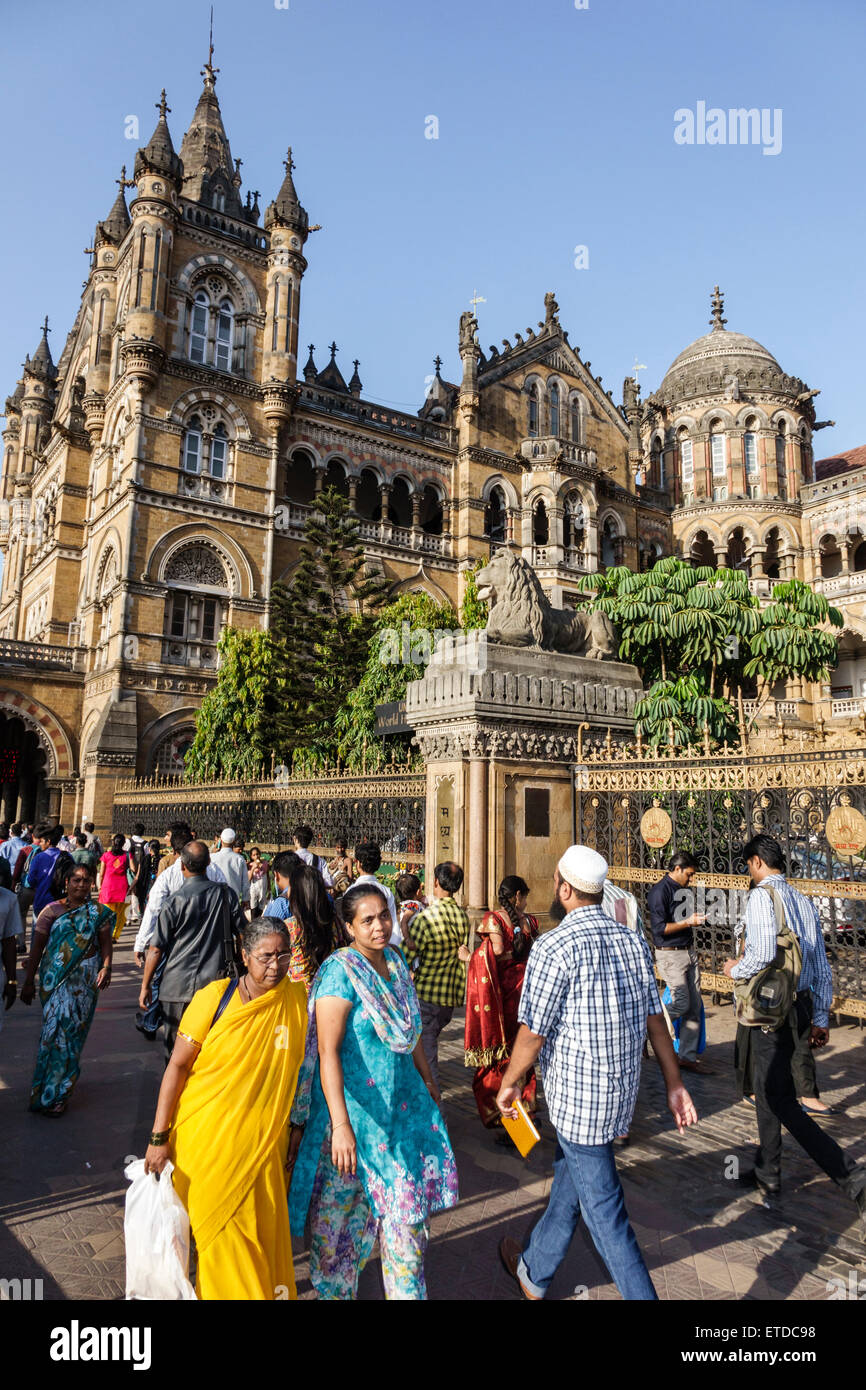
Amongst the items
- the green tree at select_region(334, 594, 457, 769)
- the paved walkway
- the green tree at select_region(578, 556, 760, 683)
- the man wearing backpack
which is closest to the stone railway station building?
the green tree at select_region(334, 594, 457, 769)

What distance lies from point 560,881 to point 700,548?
3383cm

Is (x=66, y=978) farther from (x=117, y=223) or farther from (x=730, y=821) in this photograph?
(x=117, y=223)

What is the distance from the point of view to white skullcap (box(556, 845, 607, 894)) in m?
3.18

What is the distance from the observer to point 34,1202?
4098 mm

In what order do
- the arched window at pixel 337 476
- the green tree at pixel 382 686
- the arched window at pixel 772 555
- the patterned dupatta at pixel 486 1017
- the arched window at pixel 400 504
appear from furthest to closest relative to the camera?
the arched window at pixel 772 555 < the arched window at pixel 400 504 < the arched window at pixel 337 476 < the green tree at pixel 382 686 < the patterned dupatta at pixel 486 1017

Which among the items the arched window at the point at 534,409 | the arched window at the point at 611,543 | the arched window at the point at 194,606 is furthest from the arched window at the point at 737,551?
the arched window at the point at 194,606

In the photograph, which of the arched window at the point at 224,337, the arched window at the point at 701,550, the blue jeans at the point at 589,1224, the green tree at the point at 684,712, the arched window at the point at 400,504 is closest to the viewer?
the blue jeans at the point at 589,1224

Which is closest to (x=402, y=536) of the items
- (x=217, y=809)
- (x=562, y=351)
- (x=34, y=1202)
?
(x=562, y=351)

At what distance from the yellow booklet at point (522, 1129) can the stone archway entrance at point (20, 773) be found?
28.4 meters

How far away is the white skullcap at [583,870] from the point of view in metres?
3.18

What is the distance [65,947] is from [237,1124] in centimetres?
329

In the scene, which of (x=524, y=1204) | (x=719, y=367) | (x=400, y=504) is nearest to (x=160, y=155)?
(x=400, y=504)

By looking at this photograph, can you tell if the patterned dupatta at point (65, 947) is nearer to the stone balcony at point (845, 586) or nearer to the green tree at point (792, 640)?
the green tree at point (792, 640)
